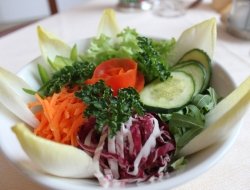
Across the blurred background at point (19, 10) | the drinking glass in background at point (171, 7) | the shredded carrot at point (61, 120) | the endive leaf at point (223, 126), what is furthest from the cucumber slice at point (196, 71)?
the blurred background at point (19, 10)

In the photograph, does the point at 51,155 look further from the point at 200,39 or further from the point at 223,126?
the point at 200,39

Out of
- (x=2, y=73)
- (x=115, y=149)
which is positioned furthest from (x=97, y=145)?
(x=2, y=73)

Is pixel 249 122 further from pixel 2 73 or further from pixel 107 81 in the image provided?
pixel 2 73

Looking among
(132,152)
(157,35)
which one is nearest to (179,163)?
(132,152)

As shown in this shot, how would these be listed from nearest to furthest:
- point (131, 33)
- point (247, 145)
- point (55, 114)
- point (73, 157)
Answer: point (73, 157), point (55, 114), point (247, 145), point (131, 33)

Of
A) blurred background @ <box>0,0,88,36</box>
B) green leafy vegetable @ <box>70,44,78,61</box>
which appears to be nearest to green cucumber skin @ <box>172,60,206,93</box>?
green leafy vegetable @ <box>70,44,78,61</box>

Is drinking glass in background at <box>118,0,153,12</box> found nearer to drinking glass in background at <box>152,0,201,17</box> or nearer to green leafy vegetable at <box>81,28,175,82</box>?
drinking glass in background at <box>152,0,201,17</box>
